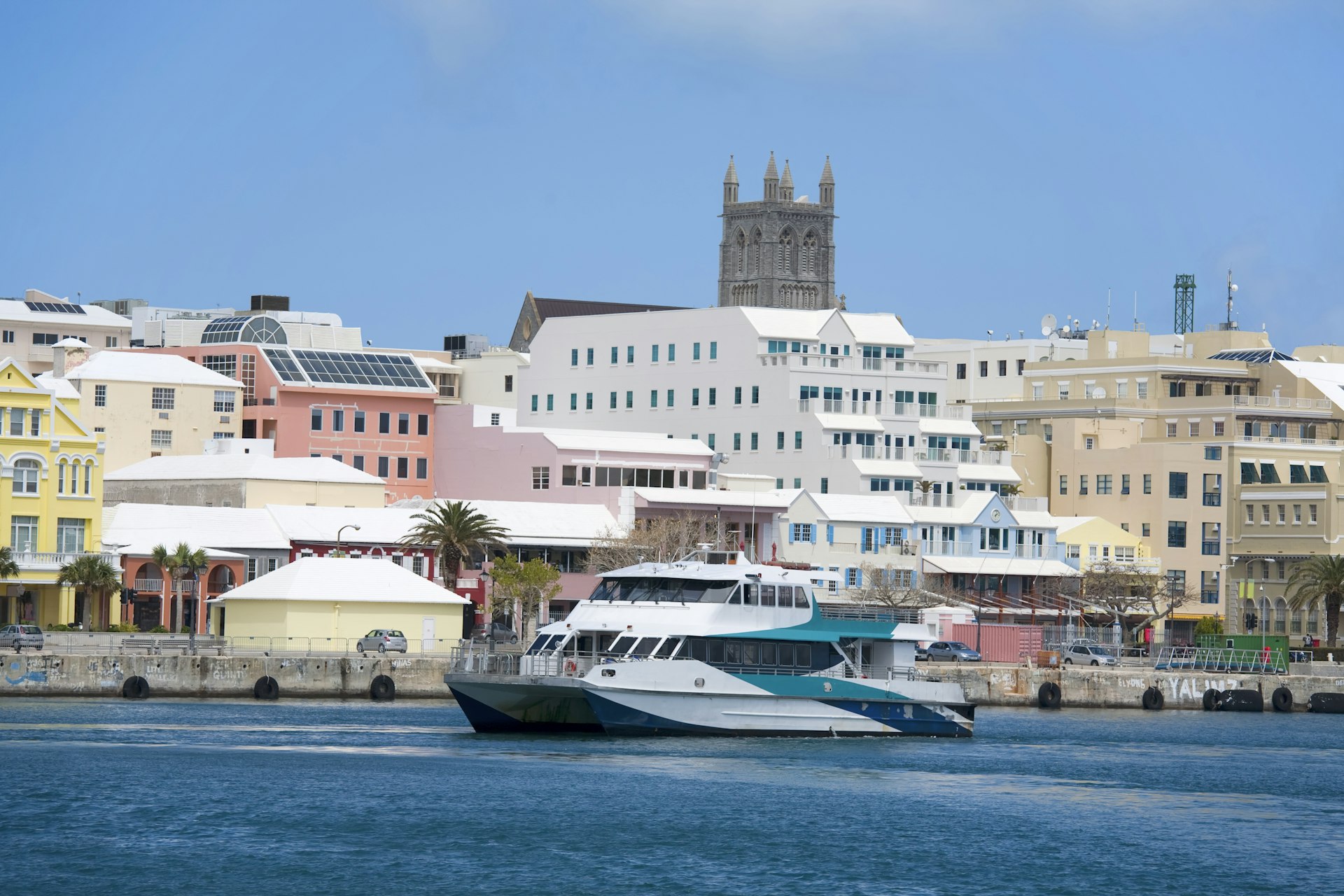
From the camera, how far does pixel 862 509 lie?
12550 centimetres

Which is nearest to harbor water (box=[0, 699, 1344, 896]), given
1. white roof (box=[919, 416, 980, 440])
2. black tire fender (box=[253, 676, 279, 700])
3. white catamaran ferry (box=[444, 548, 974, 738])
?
white catamaran ferry (box=[444, 548, 974, 738])

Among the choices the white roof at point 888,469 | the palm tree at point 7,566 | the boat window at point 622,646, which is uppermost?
the white roof at point 888,469

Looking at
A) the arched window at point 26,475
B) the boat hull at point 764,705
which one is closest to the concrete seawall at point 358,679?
the boat hull at point 764,705

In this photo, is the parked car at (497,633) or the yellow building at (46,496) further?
the yellow building at (46,496)

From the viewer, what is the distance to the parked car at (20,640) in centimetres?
8594

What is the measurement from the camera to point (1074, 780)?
6762cm

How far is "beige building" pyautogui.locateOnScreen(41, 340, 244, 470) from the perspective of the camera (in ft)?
434

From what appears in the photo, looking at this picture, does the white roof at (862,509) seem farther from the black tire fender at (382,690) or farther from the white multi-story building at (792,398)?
the black tire fender at (382,690)

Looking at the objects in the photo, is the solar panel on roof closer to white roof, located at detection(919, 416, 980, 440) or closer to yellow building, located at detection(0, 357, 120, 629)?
white roof, located at detection(919, 416, 980, 440)

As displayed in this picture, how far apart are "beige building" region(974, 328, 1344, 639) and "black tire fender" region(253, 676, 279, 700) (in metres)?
63.0

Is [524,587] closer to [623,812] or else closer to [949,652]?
[949,652]

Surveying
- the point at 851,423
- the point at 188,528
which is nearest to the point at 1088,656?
the point at 851,423

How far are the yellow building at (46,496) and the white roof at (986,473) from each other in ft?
160

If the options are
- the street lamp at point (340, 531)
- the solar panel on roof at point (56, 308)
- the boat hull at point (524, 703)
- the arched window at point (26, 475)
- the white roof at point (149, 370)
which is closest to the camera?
the boat hull at point (524, 703)
